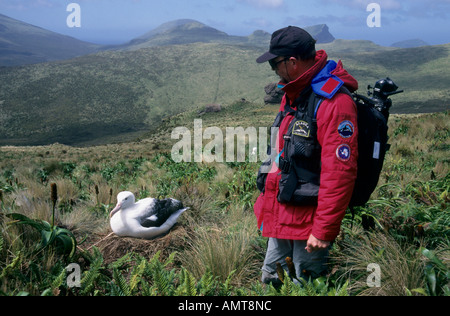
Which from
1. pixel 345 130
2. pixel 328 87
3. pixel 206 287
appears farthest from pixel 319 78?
pixel 206 287

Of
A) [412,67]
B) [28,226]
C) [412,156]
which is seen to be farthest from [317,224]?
[412,67]

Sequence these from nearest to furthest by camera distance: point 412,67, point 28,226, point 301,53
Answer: point 301,53 < point 28,226 < point 412,67

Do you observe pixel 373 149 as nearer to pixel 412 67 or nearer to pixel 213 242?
pixel 213 242

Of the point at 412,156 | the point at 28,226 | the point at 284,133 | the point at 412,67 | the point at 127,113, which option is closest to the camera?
the point at 284,133

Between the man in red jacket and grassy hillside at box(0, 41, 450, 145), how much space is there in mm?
69169

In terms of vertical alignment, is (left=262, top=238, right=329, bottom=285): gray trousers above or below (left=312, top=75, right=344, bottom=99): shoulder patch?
below

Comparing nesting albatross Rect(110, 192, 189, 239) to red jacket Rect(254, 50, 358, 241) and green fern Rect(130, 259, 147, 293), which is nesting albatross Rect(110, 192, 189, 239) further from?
red jacket Rect(254, 50, 358, 241)

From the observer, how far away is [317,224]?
2.36 m

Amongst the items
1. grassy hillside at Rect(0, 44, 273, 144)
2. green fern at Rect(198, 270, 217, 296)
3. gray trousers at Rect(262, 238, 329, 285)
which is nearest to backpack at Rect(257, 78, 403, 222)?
gray trousers at Rect(262, 238, 329, 285)

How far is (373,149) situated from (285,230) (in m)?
0.84

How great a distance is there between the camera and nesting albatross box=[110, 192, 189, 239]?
3.80 metres

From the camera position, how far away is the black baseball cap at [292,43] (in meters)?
2.50

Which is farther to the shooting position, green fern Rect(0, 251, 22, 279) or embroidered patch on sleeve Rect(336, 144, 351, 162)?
green fern Rect(0, 251, 22, 279)
